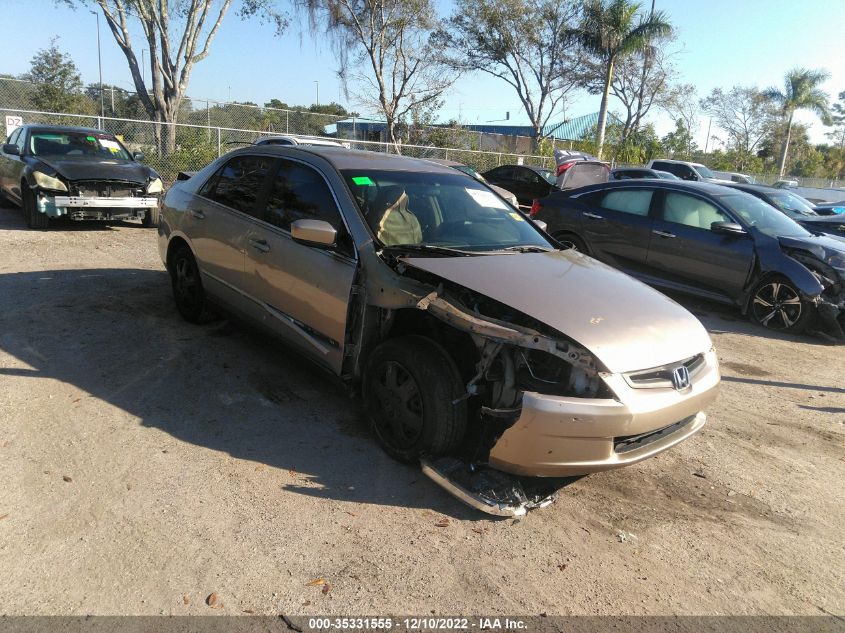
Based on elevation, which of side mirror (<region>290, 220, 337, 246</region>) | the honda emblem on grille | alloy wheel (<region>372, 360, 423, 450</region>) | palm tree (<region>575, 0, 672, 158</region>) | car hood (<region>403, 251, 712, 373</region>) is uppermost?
palm tree (<region>575, 0, 672, 158</region>)

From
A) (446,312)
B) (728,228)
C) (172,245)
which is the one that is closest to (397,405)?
(446,312)

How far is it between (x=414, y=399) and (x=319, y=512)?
790 millimetres

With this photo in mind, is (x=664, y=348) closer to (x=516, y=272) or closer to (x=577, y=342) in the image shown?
(x=577, y=342)

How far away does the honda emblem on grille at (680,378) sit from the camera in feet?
10.6

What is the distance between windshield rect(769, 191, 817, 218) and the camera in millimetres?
11620

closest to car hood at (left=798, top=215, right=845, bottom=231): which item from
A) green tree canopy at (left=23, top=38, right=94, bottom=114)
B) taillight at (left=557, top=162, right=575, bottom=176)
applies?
taillight at (left=557, top=162, right=575, bottom=176)

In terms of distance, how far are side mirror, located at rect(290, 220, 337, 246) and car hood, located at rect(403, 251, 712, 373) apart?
0.51 m

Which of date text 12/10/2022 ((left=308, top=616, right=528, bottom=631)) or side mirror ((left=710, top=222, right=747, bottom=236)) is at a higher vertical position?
side mirror ((left=710, top=222, right=747, bottom=236))

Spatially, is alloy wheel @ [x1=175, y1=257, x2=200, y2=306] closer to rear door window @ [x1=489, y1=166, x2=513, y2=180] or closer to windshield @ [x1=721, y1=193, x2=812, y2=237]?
windshield @ [x1=721, y1=193, x2=812, y2=237]

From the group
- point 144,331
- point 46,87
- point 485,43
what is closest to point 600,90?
point 485,43

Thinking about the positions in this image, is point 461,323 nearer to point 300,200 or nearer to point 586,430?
point 586,430

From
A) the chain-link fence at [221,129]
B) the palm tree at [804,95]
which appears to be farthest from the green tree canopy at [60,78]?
the palm tree at [804,95]

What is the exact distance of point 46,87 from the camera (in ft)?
107

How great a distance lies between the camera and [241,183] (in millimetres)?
5082
